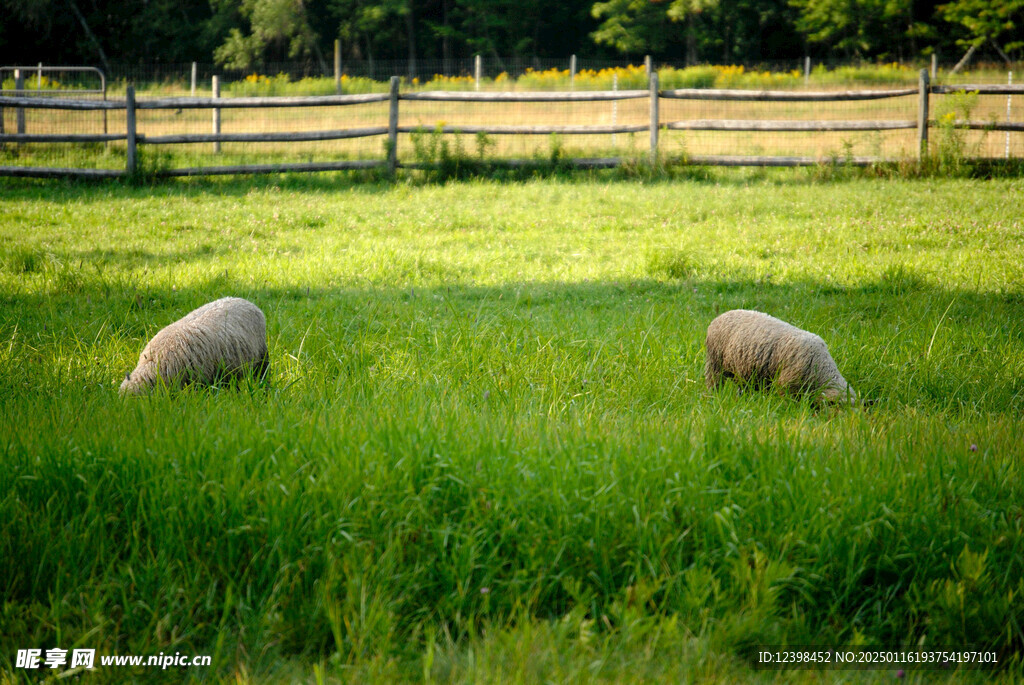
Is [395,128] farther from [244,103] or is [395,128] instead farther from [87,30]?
[87,30]

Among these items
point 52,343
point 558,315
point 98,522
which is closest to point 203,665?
point 98,522

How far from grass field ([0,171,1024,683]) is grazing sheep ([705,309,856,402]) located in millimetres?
161

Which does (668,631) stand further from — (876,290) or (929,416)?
(876,290)

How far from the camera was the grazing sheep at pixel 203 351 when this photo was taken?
423 centimetres

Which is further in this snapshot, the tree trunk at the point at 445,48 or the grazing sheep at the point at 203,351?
the tree trunk at the point at 445,48

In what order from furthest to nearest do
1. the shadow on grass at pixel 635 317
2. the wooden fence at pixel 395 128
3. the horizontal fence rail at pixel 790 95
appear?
1. the horizontal fence rail at pixel 790 95
2. the wooden fence at pixel 395 128
3. the shadow on grass at pixel 635 317

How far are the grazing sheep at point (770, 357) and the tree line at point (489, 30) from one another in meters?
35.0

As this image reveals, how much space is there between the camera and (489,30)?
43.8m

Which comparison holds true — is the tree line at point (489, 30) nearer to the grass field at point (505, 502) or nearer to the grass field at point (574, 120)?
the grass field at point (574, 120)

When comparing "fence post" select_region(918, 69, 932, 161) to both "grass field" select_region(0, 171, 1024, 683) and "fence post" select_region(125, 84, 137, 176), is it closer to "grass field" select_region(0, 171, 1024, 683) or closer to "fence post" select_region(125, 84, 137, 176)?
"grass field" select_region(0, 171, 1024, 683)

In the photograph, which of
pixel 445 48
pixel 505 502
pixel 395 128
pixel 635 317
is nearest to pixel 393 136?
pixel 395 128

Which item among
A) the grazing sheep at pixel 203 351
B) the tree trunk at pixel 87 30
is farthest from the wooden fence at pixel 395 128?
the tree trunk at pixel 87 30

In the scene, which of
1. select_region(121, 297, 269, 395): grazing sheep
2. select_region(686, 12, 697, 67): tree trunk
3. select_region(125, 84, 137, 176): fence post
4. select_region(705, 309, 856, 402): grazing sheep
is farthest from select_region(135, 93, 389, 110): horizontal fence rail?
select_region(686, 12, 697, 67): tree trunk

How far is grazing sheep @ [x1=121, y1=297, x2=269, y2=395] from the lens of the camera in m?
4.23
